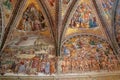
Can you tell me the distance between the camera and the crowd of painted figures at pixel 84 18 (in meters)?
15.2

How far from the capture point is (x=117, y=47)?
14.5 m

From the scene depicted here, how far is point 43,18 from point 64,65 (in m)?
3.54

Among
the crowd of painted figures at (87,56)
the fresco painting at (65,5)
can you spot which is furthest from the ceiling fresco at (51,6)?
the crowd of painted figures at (87,56)

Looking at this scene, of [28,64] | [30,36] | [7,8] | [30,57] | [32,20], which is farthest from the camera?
[30,36]

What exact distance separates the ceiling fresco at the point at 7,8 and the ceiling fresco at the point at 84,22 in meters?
3.67

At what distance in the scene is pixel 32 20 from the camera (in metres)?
15.6

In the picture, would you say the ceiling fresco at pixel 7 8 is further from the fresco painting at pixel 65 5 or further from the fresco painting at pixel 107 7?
the fresco painting at pixel 107 7

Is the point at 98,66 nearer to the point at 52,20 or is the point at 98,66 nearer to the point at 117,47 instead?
the point at 117,47

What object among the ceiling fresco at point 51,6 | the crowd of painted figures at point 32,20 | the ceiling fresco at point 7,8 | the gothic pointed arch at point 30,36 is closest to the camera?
the gothic pointed arch at point 30,36

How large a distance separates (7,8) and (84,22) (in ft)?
16.3

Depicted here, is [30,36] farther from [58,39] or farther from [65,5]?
[65,5]

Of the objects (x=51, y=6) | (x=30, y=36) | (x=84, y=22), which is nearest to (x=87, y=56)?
(x=84, y=22)

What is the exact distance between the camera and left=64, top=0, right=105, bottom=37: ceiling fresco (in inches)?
600

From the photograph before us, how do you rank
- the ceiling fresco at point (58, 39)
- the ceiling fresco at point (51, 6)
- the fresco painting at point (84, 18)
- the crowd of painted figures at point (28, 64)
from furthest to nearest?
the fresco painting at point (84, 18)
the ceiling fresco at point (51, 6)
the ceiling fresco at point (58, 39)
the crowd of painted figures at point (28, 64)
